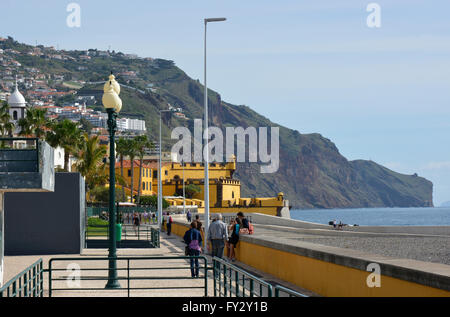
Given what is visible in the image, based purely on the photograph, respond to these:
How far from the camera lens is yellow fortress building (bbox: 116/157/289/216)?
133125 millimetres

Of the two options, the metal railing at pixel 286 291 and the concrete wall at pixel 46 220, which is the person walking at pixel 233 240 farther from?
the metal railing at pixel 286 291

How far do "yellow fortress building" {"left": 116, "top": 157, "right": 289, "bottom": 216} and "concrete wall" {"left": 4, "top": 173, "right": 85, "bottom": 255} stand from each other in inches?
3709

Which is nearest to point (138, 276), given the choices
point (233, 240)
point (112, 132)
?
point (112, 132)

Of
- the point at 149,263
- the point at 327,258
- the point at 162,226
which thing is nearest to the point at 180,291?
the point at 327,258

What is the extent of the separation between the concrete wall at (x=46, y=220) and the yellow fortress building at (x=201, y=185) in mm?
94217

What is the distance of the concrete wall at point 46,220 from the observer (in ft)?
96.8

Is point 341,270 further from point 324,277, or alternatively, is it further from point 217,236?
point 217,236

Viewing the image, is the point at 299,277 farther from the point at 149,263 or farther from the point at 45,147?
the point at 149,263

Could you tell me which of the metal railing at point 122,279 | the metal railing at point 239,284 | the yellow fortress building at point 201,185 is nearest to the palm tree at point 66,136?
the metal railing at point 122,279

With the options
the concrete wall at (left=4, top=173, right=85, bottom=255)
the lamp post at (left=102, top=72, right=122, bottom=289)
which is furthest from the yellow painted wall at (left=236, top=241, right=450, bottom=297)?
the concrete wall at (left=4, top=173, right=85, bottom=255)
